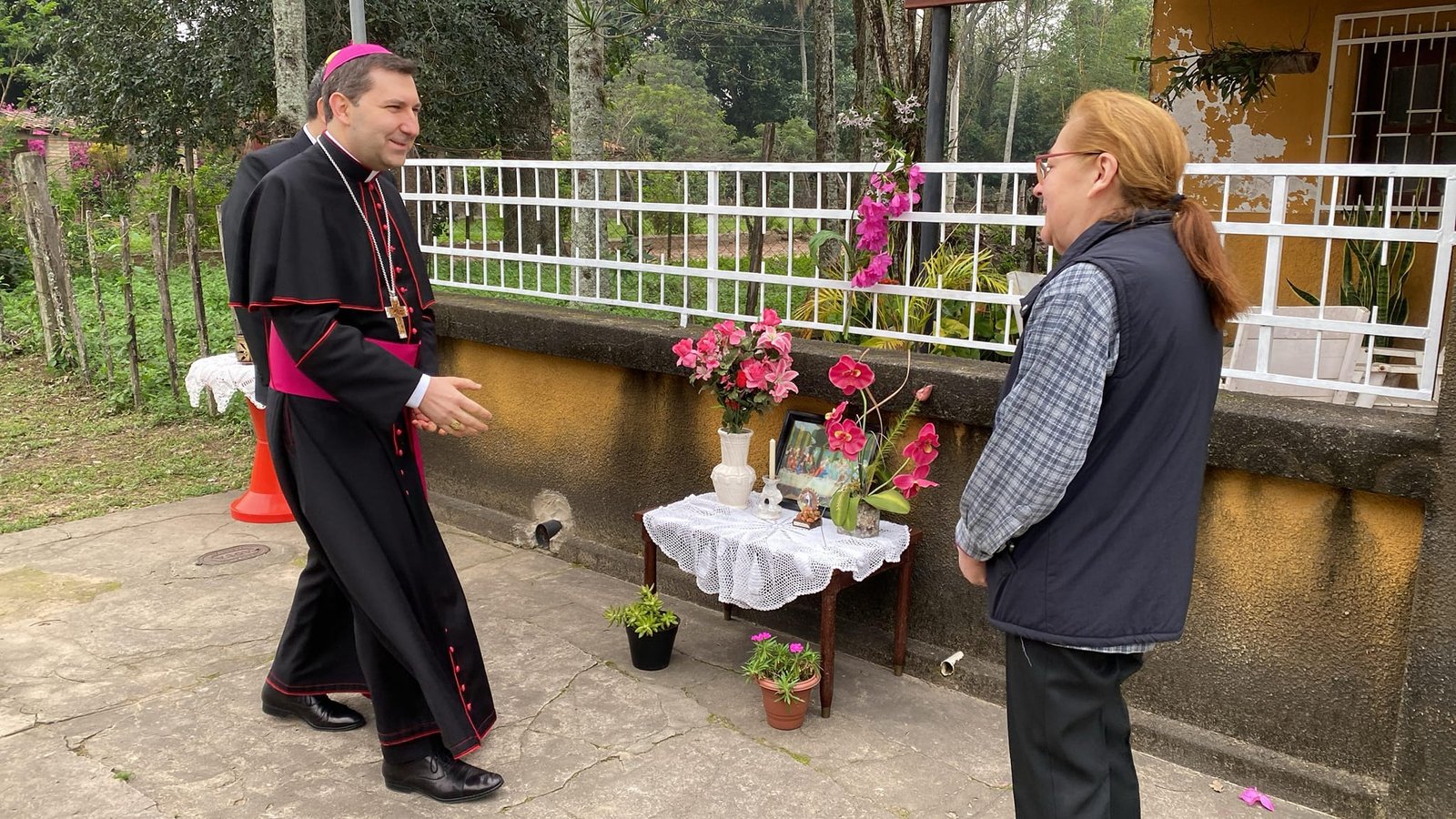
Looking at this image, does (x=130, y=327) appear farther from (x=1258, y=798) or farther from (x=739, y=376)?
(x=1258, y=798)

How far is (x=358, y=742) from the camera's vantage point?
3639 mm

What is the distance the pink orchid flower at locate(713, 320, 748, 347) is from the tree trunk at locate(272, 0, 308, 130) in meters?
5.23

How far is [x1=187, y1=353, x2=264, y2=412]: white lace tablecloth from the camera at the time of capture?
596cm

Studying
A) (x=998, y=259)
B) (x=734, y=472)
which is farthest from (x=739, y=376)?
(x=998, y=259)

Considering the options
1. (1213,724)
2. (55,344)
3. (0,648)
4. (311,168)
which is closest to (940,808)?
(1213,724)

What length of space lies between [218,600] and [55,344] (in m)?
6.16

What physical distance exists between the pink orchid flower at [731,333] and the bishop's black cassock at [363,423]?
1.11 meters

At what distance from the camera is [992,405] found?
12.4 feet

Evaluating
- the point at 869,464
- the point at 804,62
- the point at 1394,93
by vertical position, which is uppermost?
the point at 804,62

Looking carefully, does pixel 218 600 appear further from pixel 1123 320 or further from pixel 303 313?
pixel 1123 320

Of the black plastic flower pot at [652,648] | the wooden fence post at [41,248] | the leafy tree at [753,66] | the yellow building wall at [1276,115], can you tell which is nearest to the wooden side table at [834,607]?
the black plastic flower pot at [652,648]

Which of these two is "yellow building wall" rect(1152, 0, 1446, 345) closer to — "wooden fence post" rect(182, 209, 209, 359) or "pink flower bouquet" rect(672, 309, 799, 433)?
"pink flower bouquet" rect(672, 309, 799, 433)

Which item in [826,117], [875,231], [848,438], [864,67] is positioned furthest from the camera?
[826,117]

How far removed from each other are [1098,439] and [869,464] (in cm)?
184
